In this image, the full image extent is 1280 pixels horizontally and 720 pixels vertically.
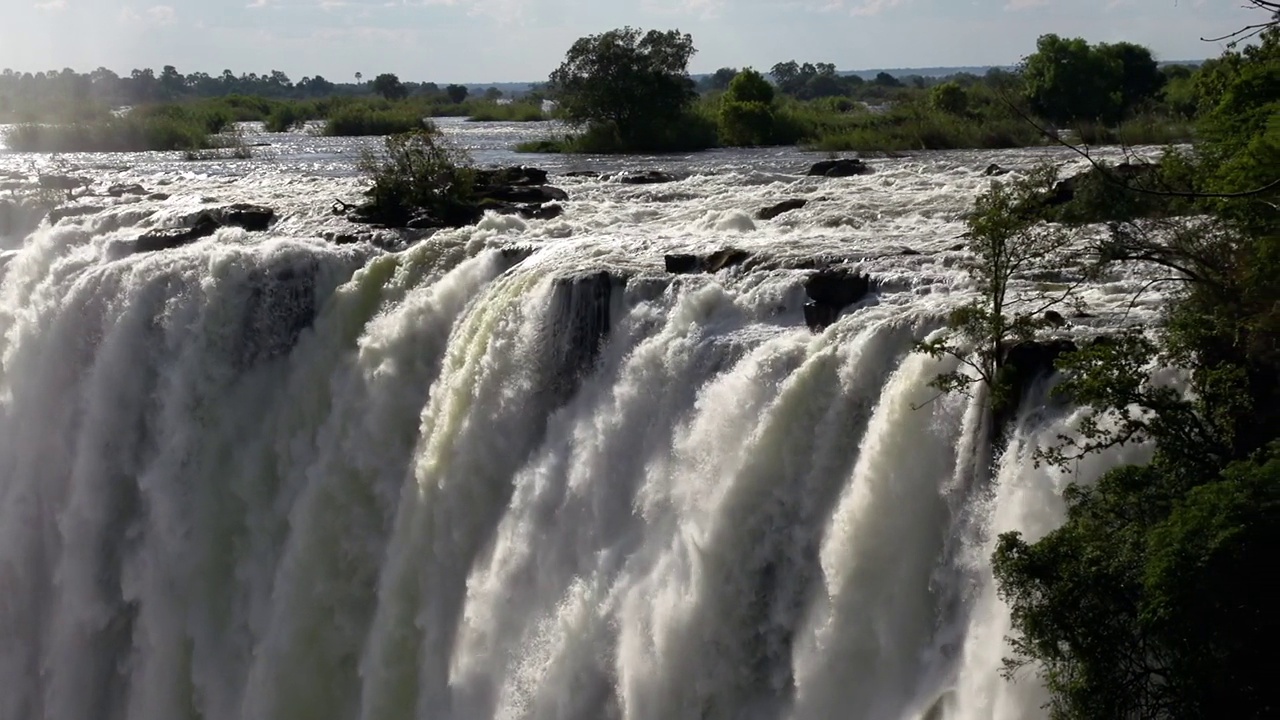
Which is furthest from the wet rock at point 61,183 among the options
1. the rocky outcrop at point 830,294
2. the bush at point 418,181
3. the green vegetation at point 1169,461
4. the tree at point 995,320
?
the green vegetation at point 1169,461

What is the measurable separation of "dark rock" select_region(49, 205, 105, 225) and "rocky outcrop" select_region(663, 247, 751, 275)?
13701mm

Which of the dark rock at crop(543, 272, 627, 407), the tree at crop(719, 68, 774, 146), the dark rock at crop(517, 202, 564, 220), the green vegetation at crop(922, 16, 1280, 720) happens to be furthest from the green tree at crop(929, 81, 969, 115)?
the green vegetation at crop(922, 16, 1280, 720)

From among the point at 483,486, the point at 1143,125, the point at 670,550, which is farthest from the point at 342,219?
the point at 1143,125

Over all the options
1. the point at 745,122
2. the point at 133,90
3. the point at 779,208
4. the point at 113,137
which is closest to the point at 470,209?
the point at 779,208

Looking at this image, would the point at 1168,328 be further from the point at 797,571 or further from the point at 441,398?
the point at 441,398

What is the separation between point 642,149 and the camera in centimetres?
3875

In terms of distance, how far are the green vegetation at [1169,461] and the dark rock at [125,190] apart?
69.3 ft

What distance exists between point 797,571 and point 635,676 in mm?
1957

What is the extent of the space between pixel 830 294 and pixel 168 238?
12133mm

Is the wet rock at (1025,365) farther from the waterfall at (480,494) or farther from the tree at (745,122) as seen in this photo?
the tree at (745,122)

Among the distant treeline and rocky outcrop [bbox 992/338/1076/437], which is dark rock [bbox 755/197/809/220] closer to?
rocky outcrop [bbox 992/338/1076/437]

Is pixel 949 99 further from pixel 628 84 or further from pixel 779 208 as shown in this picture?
pixel 779 208

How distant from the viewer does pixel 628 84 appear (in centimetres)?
3944

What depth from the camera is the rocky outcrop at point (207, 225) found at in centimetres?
2123
